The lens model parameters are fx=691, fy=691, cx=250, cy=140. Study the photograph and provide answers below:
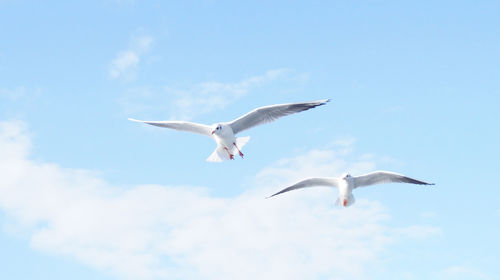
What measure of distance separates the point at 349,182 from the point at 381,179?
4.95 feet

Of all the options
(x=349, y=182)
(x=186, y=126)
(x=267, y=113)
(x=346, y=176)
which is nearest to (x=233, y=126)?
(x=267, y=113)

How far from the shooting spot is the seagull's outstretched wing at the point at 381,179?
27.0 meters

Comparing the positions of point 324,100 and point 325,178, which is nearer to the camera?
point 324,100

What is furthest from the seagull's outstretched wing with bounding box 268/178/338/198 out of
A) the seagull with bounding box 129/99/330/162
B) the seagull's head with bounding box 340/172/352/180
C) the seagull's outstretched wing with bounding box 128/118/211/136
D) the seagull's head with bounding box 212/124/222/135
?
the seagull's outstretched wing with bounding box 128/118/211/136

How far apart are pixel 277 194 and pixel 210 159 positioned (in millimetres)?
3069

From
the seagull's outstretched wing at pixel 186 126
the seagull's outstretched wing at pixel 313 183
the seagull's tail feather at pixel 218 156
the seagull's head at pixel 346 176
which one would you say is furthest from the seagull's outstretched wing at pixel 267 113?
the seagull's head at pixel 346 176

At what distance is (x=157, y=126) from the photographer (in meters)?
28.3

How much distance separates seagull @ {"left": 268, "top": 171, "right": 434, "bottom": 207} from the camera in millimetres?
26766

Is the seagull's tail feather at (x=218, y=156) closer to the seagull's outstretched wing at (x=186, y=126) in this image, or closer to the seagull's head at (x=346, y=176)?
the seagull's outstretched wing at (x=186, y=126)

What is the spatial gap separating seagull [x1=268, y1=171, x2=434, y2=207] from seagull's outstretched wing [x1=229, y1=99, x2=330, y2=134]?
2.97 meters

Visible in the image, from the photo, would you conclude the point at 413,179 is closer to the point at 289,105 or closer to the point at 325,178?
the point at 325,178

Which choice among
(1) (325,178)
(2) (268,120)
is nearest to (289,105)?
(2) (268,120)

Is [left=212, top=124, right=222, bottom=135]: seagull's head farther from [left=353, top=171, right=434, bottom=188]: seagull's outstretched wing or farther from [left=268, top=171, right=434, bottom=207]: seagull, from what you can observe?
[left=353, top=171, right=434, bottom=188]: seagull's outstretched wing

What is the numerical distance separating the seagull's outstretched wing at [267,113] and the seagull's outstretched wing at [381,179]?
358 cm
